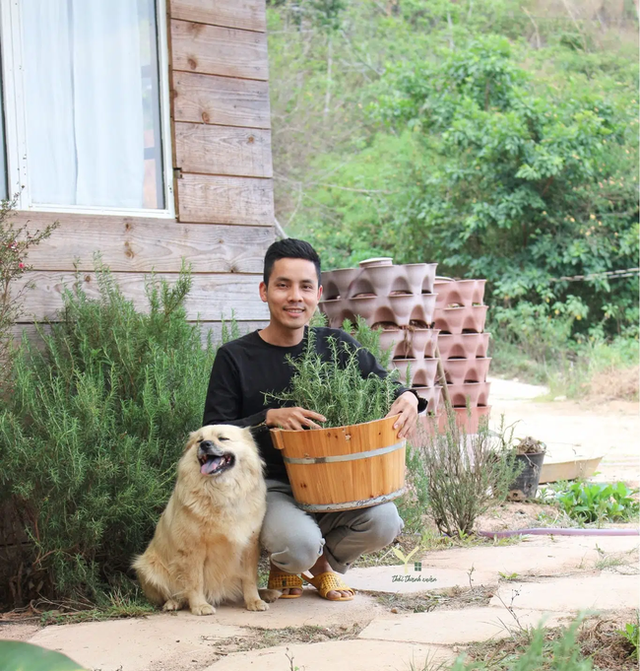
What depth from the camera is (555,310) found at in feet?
47.4

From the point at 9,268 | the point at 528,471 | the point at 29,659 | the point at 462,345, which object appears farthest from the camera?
the point at 462,345

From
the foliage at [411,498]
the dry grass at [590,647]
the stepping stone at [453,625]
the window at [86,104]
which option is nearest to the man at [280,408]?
the stepping stone at [453,625]

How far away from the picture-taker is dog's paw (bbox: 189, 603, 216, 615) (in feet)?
10.3

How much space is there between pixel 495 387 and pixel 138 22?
9.58 m

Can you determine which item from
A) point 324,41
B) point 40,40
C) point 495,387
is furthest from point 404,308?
point 324,41

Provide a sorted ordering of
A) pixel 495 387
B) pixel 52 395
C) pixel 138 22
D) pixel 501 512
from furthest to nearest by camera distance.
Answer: pixel 495 387, pixel 501 512, pixel 138 22, pixel 52 395

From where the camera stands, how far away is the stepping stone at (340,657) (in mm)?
2443

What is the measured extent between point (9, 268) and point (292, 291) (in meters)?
1.50

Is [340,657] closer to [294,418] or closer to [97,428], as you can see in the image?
[294,418]

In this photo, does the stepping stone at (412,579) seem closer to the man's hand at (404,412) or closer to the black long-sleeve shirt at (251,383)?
the black long-sleeve shirt at (251,383)

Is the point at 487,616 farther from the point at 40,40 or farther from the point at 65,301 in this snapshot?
the point at 40,40

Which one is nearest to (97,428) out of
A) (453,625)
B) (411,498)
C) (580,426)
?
(453,625)

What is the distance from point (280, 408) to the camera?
3.10 m

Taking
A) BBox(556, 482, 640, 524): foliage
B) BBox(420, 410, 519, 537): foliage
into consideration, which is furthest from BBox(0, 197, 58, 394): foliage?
BBox(556, 482, 640, 524): foliage
